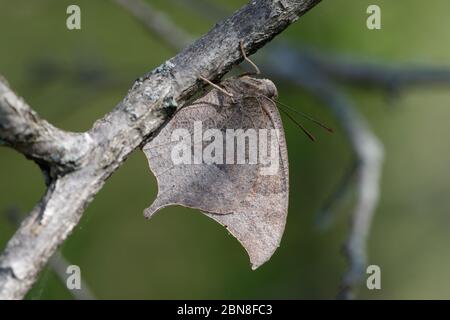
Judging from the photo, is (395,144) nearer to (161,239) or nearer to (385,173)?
(385,173)

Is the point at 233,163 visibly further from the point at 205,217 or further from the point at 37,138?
the point at 205,217

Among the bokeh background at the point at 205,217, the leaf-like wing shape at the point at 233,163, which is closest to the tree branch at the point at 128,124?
the leaf-like wing shape at the point at 233,163

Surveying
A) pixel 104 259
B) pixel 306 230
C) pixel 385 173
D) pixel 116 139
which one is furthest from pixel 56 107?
pixel 116 139

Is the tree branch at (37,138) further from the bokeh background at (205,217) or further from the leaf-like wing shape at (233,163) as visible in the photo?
the bokeh background at (205,217)

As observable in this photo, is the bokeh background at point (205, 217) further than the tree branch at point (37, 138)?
Yes
